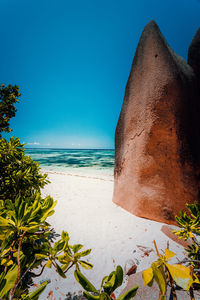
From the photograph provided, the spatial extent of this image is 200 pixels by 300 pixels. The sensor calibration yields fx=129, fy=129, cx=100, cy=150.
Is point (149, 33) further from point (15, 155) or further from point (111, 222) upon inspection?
point (111, 222)

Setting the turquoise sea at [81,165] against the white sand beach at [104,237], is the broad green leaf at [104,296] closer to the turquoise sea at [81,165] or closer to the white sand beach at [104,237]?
the white sand beach at [104,237]

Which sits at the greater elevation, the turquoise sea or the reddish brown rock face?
the reddish brown rock face

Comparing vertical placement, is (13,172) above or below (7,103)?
below

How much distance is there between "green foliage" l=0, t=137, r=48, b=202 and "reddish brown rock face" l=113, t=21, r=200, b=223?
216 centimetres

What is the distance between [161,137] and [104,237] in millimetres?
2190

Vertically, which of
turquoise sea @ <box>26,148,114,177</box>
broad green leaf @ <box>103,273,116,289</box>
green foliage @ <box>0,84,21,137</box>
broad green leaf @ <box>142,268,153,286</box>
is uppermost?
green foliage @ <box>0,84,21,137</box>

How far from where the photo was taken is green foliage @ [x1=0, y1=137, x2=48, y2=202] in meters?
1.58

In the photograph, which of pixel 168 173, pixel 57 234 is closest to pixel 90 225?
pixel 57 234

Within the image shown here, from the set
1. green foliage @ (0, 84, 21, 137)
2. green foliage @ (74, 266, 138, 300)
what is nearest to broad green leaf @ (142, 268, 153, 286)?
green foliage @ (74, 266, 138, 300)

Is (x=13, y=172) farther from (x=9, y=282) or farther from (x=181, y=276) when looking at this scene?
(x=181, y=276)

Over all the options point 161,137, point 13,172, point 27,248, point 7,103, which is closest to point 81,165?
point 7,103

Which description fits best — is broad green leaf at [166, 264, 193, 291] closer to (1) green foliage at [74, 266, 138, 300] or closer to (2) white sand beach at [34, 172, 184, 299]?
(1) green foliage at [74, 266, 138, 300]

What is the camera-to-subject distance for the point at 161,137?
2.71m

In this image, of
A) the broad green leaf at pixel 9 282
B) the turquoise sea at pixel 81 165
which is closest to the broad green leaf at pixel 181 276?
the broad green leaf at pixel 9 282
